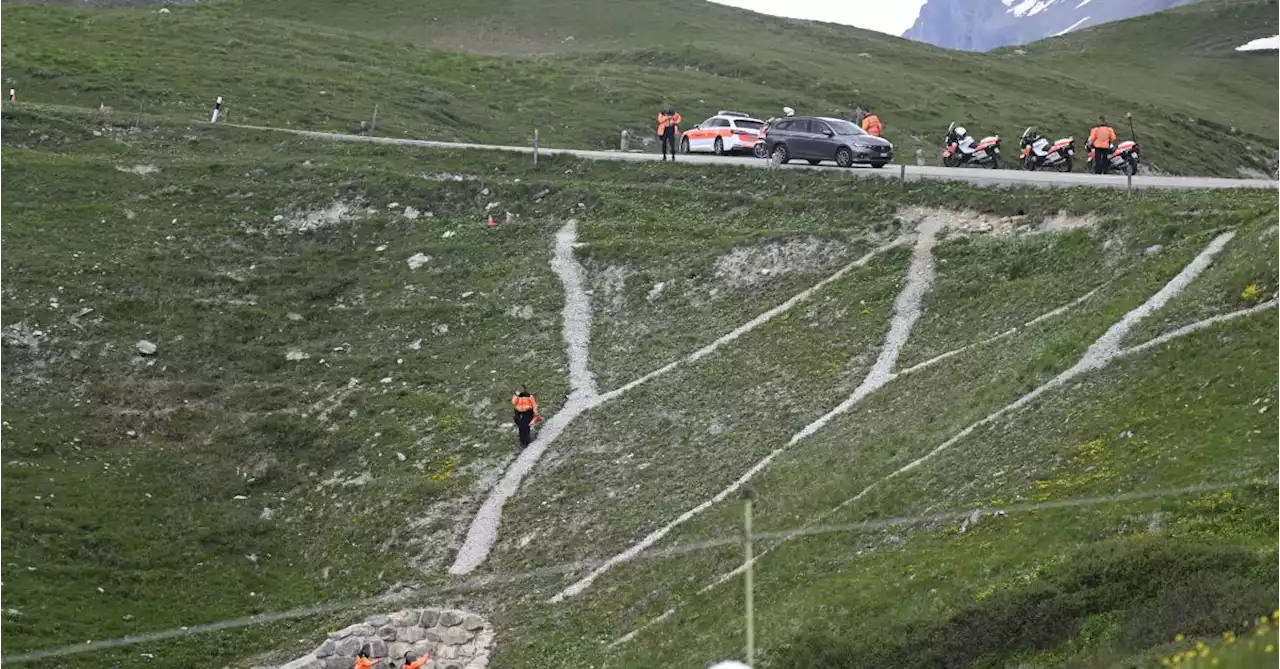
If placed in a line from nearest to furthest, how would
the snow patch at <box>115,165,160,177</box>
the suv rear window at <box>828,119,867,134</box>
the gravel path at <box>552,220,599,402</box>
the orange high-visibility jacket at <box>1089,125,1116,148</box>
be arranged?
1. the gravel path at <box>552,220,599,402</box>
2. the orange high-visibility jacket at <box>1089,125,1116,148</box>
3. the suv rear window at <box>828,119,867,134</box>
4. the snow patch at <box>115,165,160,177</box>

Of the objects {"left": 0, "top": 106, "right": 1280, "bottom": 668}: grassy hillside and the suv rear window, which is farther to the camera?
the suv rear window

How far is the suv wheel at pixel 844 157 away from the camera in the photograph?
56406 mm

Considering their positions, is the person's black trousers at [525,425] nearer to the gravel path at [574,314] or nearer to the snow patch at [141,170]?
the gravel path at [574,314]

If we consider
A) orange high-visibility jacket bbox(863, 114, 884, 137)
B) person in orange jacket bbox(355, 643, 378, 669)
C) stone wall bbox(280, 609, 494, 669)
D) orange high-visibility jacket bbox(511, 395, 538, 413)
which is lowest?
stone wall bbox(280, 609, 494, 669)

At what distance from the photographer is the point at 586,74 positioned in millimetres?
95375

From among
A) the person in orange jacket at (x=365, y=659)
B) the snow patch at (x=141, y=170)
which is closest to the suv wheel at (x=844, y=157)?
the snow patch at (x=141, y=170)

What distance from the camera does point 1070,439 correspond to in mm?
29859

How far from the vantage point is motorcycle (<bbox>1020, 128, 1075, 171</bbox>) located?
190ft

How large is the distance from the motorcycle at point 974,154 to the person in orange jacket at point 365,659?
124 feet

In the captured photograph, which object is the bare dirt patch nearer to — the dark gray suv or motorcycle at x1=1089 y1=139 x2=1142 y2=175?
the dark gray suv

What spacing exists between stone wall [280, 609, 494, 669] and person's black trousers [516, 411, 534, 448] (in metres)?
8.78

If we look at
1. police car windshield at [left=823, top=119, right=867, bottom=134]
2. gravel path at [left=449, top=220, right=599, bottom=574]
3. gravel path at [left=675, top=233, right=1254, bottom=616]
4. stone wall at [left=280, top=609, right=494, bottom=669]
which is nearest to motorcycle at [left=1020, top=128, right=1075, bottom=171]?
police car windshield at [left=823, top=119, right=867, bottom=134]

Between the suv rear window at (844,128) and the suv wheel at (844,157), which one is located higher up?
the suv rear window at (844,128)

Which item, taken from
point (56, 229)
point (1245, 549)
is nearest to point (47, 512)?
point (56, 229)
